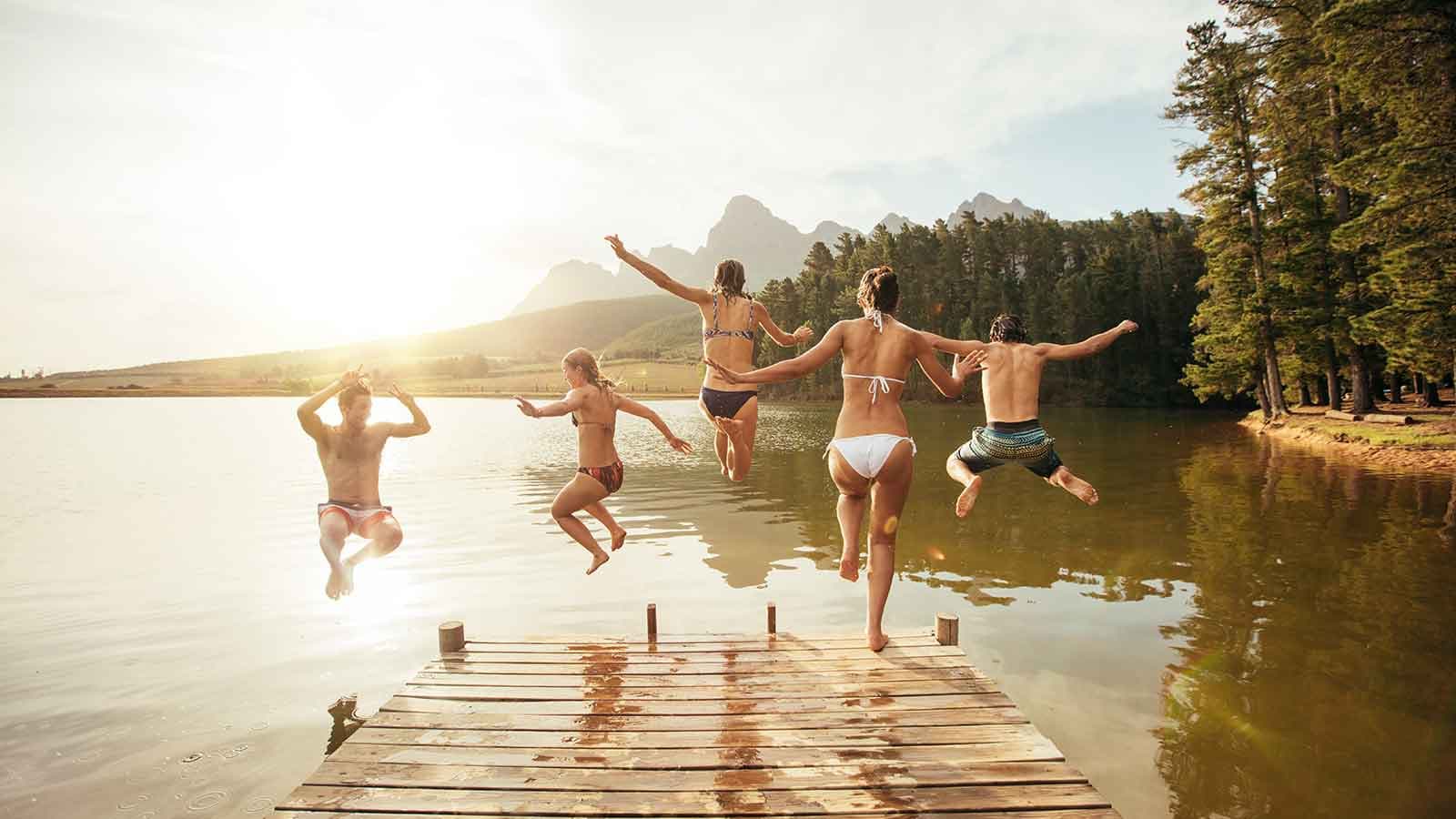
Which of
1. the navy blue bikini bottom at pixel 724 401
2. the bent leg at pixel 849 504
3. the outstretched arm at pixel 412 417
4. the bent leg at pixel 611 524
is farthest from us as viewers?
the bent leg at pixel 611 524

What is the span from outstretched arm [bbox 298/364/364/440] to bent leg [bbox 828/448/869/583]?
201 inches

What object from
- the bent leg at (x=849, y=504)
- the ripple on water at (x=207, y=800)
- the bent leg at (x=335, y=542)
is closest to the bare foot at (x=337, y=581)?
the bent leg at (x=335, y=542)

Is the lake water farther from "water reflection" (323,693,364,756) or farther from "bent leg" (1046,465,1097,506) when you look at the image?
"bent leg" (1046,465,1097,506)

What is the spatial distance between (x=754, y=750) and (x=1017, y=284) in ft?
335

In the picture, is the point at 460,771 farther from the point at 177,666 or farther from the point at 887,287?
the point at 177,666

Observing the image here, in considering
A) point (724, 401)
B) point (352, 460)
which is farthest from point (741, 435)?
point (352, 460)

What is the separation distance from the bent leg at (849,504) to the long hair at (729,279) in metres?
2.27

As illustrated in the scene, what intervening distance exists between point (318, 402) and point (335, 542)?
1493 mm

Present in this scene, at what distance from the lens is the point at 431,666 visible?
8516mm

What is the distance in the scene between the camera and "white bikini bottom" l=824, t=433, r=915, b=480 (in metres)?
7.09

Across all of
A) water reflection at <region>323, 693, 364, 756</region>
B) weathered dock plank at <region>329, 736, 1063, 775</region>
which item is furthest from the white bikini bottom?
water reflection at <region>323, 693, 364, 756</region>

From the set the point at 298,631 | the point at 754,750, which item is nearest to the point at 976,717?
the point at 754,750

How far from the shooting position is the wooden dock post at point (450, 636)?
350 inches

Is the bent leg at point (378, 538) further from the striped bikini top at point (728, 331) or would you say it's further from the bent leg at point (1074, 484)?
the bent leg at point (1074, 484)
